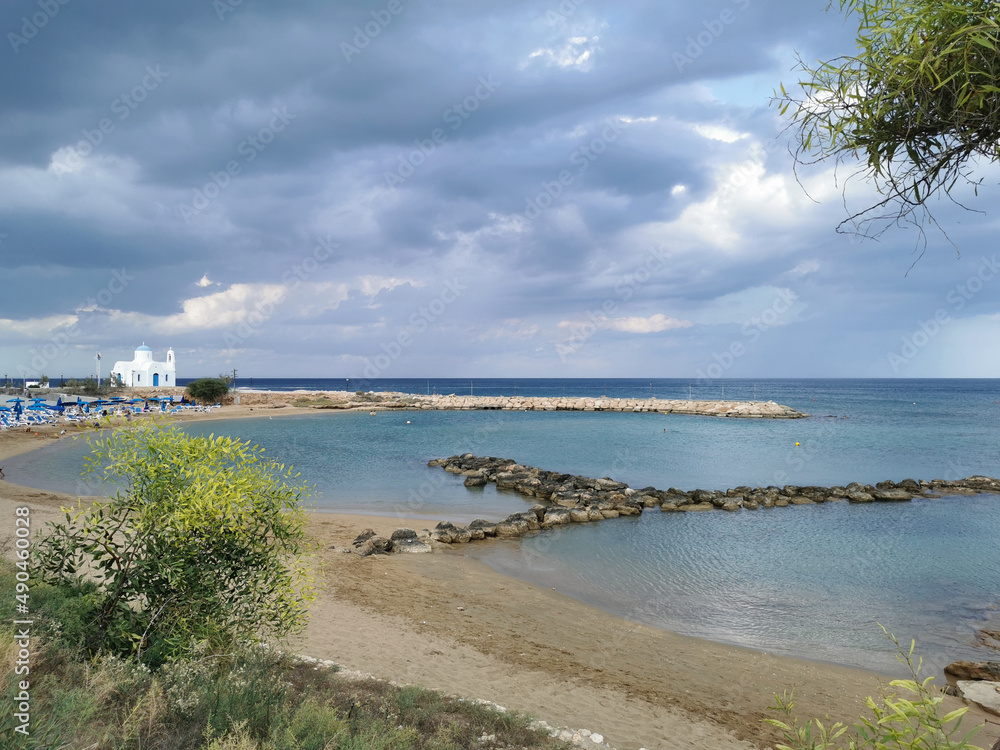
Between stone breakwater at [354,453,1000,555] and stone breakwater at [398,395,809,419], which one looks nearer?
stone breakwater at [354,453,1000,555]

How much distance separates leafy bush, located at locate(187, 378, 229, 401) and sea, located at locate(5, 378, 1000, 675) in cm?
3840

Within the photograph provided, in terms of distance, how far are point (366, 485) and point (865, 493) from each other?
82.2 ft

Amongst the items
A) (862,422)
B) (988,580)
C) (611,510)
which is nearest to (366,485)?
(611,510)

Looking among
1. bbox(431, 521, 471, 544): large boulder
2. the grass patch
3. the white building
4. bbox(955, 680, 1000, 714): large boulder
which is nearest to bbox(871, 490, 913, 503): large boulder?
bbox(955, 680, 1000, 714): large boulder

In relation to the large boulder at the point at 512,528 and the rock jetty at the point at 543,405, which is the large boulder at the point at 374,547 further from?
the rock jetty at the point at 543,405

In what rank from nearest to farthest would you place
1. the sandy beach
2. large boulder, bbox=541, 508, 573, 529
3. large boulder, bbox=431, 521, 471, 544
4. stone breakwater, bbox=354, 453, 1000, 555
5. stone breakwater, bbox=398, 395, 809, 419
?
the sandy beach, large boulder, bbox=431, 521, 471, 544, stone breakwater, bbox=354, 453, 1000, 555, large boulder, bbox=541, 508, 573, 529, stone breakwater, bbox=398, 395, 809, 419

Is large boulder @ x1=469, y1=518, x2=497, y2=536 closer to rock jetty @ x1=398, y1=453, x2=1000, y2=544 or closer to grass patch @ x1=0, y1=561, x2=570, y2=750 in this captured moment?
rock jetty @ x1=398, y1=453, x2=1000, y2=544

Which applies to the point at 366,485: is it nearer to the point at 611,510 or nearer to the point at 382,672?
the point at 611,510

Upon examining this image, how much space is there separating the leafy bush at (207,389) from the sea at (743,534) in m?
38.4

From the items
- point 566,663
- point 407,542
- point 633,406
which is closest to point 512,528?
point 407,542

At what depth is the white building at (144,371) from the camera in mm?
93062

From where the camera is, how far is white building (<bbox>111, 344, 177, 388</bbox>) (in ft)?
305

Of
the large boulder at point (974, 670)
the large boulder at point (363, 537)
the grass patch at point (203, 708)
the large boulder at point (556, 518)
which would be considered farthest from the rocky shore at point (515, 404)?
the grass patch at point (203, 708)

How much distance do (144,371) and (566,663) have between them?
107 m
